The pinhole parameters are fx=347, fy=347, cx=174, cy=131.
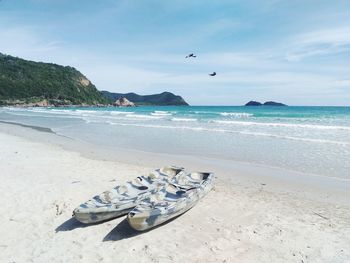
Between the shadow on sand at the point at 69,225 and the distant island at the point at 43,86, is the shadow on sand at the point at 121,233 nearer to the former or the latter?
the shadow on sand at the point at 69,225

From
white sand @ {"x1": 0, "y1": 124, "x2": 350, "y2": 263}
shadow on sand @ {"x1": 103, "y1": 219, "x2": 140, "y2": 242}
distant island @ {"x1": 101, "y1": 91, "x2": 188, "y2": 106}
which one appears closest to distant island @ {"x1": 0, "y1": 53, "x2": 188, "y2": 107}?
distant island @ {"x1": 101, "y1": 91, "x2": 188, "y2": 106}

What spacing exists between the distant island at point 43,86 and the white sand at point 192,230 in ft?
317

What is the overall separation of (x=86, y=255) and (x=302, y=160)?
29.7 ft

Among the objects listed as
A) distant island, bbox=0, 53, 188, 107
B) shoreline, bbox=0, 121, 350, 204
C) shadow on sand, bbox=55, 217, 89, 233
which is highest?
distant island, bbox=0, 53, 188, 107

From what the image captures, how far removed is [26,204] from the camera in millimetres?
7254

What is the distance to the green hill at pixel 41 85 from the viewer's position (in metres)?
98.9

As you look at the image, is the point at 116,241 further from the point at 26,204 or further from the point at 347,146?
the point at 347,146

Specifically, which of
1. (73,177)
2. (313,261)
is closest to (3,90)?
(73,177)

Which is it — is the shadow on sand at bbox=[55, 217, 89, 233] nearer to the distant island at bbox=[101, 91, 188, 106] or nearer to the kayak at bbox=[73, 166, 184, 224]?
the kayak at bbox=[73, 166, 184, 224]

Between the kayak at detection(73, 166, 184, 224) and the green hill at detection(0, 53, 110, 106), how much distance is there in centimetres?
9695

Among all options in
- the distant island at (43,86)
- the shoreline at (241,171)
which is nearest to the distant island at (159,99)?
the distant island at (43,86)

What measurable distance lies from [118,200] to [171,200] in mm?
1057

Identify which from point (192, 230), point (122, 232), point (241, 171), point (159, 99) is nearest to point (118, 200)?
point (122, 232)

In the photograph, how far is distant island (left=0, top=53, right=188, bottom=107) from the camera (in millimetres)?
98688
